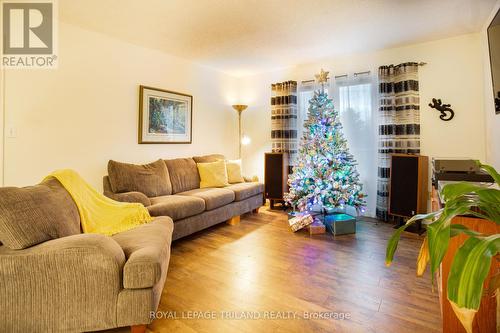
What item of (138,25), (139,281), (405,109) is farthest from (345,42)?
(139,281)

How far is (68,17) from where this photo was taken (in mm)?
2703

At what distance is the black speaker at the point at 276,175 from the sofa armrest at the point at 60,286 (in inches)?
126

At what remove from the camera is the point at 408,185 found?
3297 mm

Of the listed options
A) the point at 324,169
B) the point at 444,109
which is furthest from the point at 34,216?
the point at 444,109

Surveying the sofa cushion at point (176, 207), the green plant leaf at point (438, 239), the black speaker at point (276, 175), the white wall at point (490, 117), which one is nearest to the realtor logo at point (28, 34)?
the sofa cushion at point (176, 207)

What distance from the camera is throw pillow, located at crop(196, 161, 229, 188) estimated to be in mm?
3883

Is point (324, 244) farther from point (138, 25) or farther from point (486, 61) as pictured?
point (138, 25)

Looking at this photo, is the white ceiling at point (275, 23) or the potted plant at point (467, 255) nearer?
the potted plant at point (467, 255)

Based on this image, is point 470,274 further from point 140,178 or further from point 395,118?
point 395,118

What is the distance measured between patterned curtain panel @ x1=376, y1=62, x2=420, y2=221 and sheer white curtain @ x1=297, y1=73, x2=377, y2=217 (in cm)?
15

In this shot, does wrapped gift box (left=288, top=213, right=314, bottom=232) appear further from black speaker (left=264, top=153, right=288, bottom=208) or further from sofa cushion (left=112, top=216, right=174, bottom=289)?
sofa cushion (left=112, top=216, right=174, bottom=289)

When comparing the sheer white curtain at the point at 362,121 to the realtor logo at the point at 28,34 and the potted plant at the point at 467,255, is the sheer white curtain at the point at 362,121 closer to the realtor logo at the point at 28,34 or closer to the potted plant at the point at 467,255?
the potted plant at the point at 467,255

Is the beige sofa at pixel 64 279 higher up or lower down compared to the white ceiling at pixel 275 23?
lower down

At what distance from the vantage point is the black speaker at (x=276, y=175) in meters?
4.38
